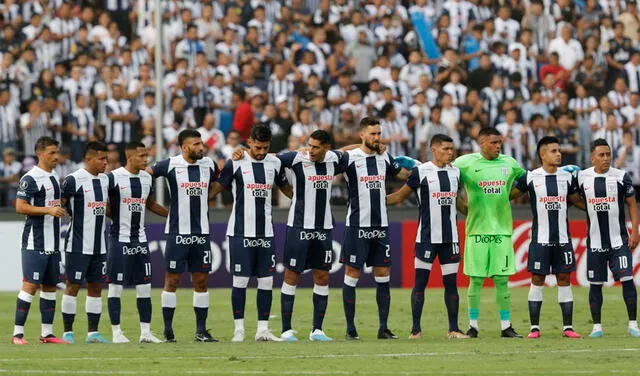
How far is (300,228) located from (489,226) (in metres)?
2.16

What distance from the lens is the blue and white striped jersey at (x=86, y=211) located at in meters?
16.8

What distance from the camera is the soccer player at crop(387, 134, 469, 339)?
Result: 55.4 feet

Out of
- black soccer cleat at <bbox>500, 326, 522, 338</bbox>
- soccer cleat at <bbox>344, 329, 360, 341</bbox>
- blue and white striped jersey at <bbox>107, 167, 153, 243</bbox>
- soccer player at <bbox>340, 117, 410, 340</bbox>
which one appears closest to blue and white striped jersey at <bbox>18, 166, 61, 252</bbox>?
blue and white striped jersey at <bbox>107, 167, 153, 243</bbox>

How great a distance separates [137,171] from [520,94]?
13.2 metres

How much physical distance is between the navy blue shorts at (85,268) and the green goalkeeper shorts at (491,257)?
415 centimetres

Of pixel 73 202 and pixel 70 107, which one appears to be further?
pixel 70 107

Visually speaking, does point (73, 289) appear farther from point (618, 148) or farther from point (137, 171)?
point (618, 148)

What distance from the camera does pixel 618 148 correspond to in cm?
2722

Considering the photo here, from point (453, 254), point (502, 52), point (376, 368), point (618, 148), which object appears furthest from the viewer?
point (502, 52)

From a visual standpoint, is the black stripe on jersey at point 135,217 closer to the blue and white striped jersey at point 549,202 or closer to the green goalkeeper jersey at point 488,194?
the green goalkeeper jersey at point 488,194

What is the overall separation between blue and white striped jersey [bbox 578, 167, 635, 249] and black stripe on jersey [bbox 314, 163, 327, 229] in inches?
118

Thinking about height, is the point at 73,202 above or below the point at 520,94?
below

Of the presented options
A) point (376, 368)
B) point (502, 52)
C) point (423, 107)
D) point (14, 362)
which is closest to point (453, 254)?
point (376, 368)

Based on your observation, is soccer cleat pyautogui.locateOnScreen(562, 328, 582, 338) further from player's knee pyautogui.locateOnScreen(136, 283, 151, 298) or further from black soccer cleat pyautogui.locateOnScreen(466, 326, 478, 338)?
player's knee pyautogui.locateOnScreen(136, 283, 151, 298)
